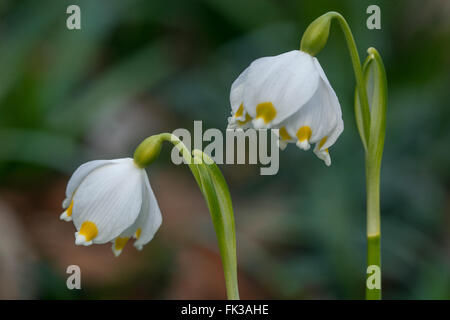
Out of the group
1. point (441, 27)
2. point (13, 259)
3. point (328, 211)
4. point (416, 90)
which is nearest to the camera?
point (13, 259)

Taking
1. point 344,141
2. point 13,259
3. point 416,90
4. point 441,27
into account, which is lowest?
point 13,259

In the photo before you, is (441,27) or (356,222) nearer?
(356,222)

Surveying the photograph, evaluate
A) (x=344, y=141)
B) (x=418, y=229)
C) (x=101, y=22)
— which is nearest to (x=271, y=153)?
(x=344, y=141)

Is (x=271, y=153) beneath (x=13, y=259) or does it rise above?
above

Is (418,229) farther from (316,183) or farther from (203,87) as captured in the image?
(203,87)

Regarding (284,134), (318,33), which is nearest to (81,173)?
(284,134)

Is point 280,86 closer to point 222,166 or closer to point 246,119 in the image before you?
point 246,119

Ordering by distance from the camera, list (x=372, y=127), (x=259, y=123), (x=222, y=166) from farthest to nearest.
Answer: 1. (x=222, y=166)
2. (x=372, y=127)
3. (x=259, y=123)
